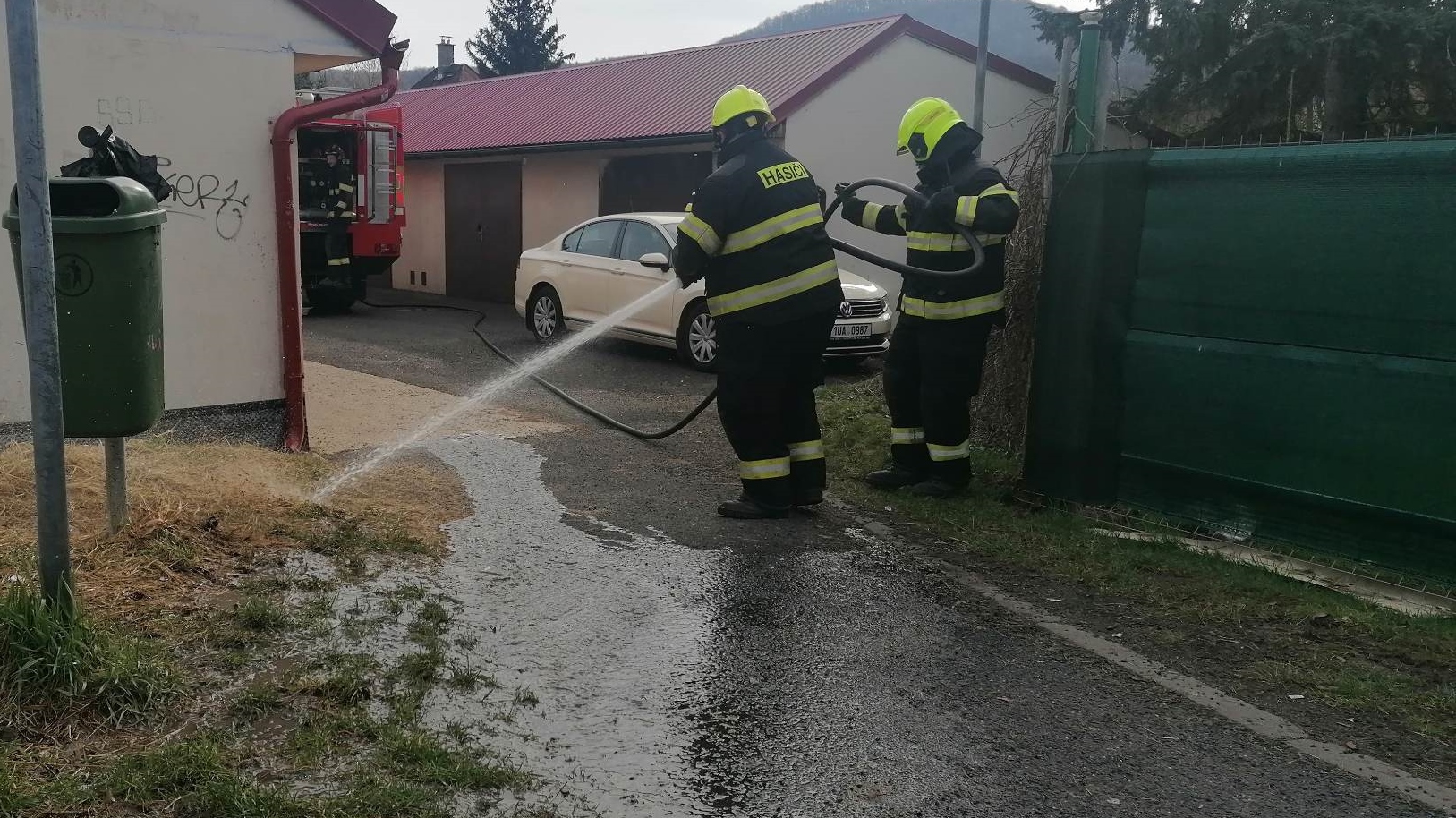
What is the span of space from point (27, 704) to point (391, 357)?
9.35m

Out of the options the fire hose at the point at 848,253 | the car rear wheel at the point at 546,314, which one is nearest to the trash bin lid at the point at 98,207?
the fire hose at the point at 848,253

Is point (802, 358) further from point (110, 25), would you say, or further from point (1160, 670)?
point (110, 25)

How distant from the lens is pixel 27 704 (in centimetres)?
319

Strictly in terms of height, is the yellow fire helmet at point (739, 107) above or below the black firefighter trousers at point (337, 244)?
above

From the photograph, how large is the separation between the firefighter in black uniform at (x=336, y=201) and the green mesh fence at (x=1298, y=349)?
11661 millimetres

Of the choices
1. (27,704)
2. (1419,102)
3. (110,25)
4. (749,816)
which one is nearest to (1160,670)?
(749,816)

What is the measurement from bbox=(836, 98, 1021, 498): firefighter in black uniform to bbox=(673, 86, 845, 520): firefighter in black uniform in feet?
2.02

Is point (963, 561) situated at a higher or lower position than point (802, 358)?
lower

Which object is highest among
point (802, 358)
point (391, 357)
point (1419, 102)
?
point (1419, 102)

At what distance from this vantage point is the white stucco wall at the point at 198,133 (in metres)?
6.25

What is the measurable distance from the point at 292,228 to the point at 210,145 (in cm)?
62

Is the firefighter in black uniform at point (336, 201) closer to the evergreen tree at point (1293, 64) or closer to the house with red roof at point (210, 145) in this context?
the house with red roof at point (210, 145)

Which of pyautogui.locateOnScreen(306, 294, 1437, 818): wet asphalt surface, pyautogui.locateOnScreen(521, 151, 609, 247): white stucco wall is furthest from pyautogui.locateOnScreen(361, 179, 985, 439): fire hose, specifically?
pyautogui.locateOnScreen(521, 151, 609, 247): white stucco wall

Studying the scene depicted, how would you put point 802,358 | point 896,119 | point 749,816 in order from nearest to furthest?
point 749,816 < point 802,358 < point 896,119
